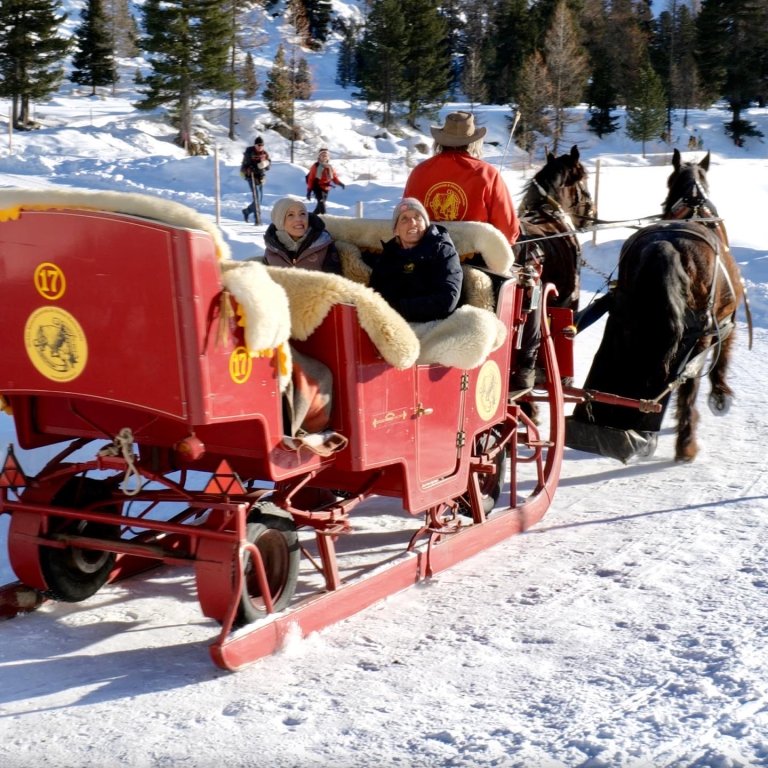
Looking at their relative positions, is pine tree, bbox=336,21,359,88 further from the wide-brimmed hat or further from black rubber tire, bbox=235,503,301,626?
black rubber tire, bbox=235,503,301,626

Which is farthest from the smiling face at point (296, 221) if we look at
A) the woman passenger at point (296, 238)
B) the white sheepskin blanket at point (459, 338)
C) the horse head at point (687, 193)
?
the horse head at point (687, 193)

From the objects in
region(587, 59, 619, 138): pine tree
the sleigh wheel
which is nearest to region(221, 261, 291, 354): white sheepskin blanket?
the sleigh wheel

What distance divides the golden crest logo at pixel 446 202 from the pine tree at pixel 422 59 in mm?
37847

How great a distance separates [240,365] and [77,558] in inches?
56.7

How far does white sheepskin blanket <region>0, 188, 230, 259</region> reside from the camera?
3666mm

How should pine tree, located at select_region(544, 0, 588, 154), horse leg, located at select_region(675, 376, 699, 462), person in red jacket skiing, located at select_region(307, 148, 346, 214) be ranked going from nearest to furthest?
horse leg, located at select_region(675, 376, 699, 462) → person in red jacket skiing, located at select_region(307, 148, 346, 214) → pine tree, located at select_region(544, 0, 588, 154)

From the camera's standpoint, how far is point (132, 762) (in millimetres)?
3314

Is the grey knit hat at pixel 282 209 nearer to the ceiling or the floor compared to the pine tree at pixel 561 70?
nearer to the floor

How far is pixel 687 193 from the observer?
27.2 ft

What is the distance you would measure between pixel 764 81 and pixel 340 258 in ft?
158

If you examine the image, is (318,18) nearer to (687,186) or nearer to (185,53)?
(185,53)

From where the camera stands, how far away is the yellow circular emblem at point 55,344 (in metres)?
3.84

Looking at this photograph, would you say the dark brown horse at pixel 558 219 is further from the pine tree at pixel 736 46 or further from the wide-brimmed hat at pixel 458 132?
the pine tree at pixel 736 46

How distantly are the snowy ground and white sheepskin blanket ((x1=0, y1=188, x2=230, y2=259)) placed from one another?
1.61 meters
